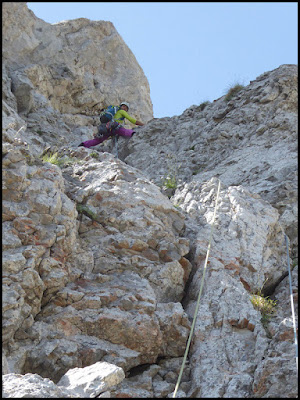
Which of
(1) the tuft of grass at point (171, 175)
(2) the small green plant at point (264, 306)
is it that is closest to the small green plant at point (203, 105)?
(1) the tuft of grass at point (171, 175)

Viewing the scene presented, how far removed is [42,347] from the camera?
693 cm

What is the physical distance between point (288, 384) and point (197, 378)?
1.23 meters

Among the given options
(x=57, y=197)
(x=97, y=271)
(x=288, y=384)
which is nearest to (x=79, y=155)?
(x=57, y=197)

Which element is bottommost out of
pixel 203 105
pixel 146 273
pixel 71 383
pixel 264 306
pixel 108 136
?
pixel 71 383

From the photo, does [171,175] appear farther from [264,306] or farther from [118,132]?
[264,306]

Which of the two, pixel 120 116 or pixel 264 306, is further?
pixel 120 116

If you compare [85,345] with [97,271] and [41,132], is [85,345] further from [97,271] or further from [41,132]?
[41,132]

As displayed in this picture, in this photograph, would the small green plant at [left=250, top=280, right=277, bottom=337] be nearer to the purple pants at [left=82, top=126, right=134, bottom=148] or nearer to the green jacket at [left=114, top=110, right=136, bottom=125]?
the purple pants at [left=82, top=126, right=134, bottom=148]

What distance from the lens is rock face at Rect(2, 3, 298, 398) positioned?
266 inches

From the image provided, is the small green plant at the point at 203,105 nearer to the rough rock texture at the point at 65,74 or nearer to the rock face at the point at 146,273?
the rock face at the point at 146,273

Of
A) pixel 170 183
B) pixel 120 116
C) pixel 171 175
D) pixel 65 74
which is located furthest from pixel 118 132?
pixel 65 74

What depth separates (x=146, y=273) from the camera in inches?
330

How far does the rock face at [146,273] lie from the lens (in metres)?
6.75

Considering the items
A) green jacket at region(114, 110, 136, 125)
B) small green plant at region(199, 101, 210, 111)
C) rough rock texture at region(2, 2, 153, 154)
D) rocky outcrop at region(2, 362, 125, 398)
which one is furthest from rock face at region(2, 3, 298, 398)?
rough rock texture at region(2, 2, 153, 154)
